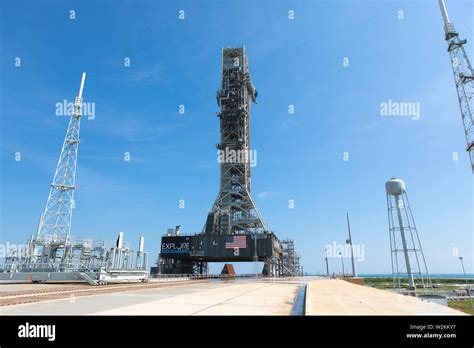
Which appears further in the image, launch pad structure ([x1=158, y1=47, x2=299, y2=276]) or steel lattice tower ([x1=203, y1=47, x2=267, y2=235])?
steel lattice tower ([x1=203, y1=47, x2=267, y2=235])

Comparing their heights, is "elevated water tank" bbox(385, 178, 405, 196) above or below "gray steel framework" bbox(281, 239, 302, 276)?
above

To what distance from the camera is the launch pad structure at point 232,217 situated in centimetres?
5994

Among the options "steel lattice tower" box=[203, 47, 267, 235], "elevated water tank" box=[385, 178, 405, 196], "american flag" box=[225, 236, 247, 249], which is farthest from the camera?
"steel lattice tower" box=[203, 47, 267, 235]

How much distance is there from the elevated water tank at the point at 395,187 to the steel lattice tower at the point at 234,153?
28.2 m

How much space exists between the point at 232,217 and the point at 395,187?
3710 centimetres

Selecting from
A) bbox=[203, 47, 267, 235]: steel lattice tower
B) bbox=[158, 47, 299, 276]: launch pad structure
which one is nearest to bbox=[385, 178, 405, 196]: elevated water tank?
bbox=[158, 47, 299, 276]: launch pad structure

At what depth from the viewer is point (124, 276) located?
102ft

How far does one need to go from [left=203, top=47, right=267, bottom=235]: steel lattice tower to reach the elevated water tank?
28.2 m

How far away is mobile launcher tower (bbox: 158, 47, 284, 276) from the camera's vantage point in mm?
59875

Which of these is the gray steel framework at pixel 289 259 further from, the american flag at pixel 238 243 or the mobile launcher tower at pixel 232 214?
the american flag at pixel 238 243

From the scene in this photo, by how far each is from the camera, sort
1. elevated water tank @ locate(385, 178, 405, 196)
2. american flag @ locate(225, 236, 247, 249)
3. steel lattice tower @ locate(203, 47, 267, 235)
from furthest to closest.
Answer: steel lattice tower @ locate(203, 47, 267, 235), american flag @ locate(225, 236, 247, 249), elevated water tank @ locate(385, 178, 405, 196)

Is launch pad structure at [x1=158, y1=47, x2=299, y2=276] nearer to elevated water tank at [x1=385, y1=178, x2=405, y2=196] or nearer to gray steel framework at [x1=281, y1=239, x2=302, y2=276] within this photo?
gray steel framework at [x1=281, y1=239, x2=302, y2=276]

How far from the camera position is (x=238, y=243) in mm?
59781

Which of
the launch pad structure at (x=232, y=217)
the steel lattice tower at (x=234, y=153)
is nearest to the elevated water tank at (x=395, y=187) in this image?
the launch pad structure at (x=232, y=217)
